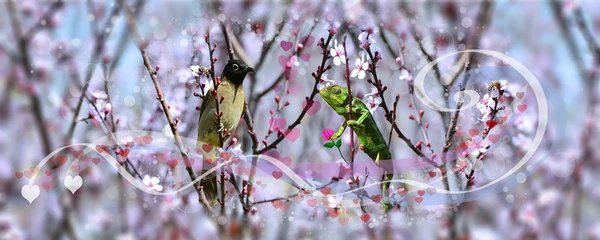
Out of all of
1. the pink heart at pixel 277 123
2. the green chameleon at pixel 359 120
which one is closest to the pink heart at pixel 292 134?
the pink heart at pixel 277 123

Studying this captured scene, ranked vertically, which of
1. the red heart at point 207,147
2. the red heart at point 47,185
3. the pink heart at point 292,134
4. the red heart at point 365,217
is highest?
the pink heart at point 292,134

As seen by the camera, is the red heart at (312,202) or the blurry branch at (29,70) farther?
the blurry branch at (29,70)

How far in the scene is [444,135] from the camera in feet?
3.31

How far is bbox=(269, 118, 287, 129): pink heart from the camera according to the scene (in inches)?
39.0

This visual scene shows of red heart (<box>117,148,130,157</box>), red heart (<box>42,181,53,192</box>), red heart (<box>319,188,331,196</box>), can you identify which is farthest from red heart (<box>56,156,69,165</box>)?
red heart (<box>319,188,331,196</box>)

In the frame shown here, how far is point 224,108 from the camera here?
3.14 feet

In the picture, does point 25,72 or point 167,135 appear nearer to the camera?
point 167,135

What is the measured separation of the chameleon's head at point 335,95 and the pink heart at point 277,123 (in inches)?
6.0

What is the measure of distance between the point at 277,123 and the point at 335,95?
0.18 meters

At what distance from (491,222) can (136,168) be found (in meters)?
1.22

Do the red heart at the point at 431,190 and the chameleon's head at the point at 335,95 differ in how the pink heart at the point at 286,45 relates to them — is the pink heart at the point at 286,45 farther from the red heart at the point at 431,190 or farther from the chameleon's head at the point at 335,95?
the red heart at the point at 431,190

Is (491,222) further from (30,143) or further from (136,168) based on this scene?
(30,143)

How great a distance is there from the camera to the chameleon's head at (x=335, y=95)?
87 cm

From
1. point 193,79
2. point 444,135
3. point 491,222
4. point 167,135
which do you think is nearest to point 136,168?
point 167,135
